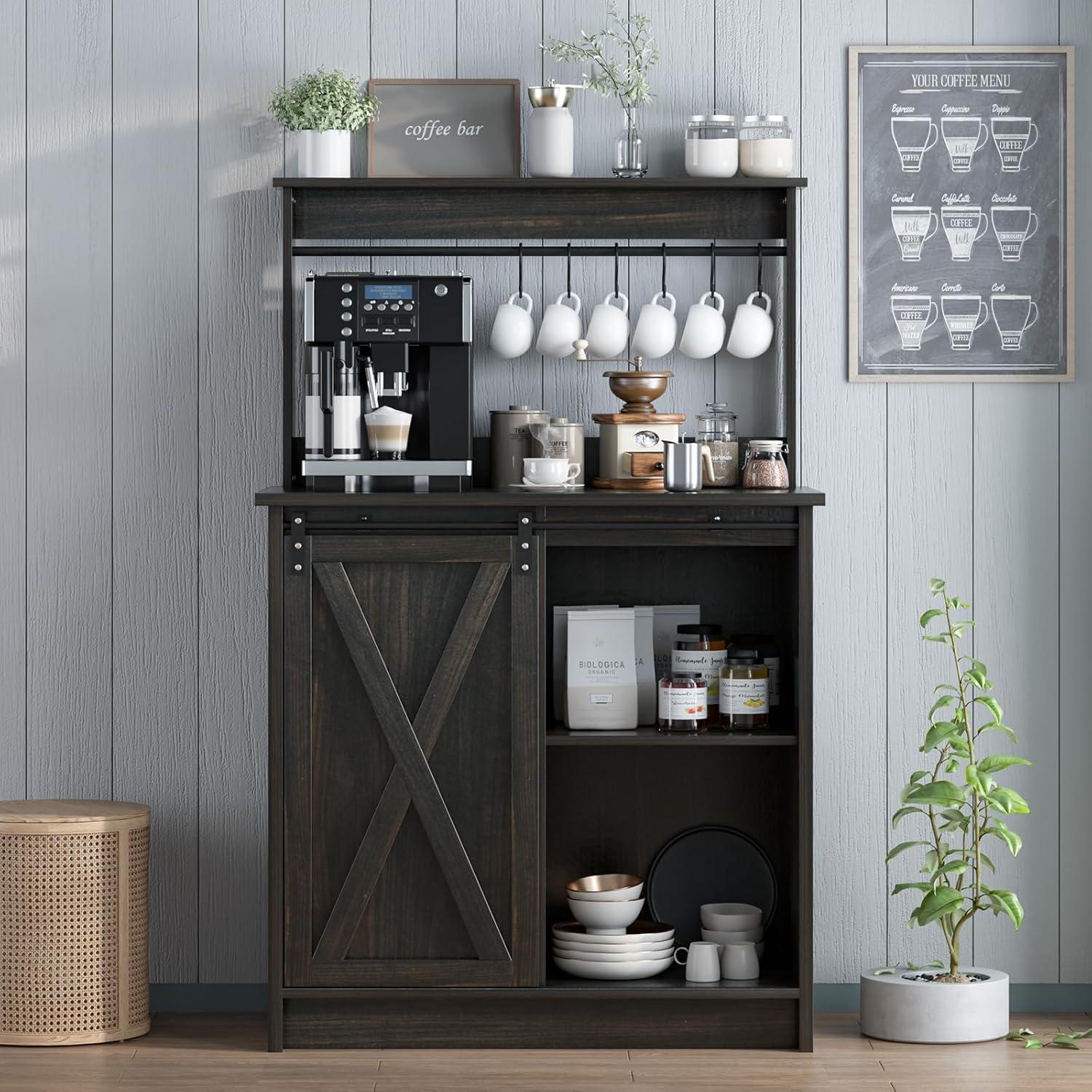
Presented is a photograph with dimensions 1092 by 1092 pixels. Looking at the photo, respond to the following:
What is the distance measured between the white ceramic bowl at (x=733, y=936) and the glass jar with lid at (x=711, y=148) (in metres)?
1.60

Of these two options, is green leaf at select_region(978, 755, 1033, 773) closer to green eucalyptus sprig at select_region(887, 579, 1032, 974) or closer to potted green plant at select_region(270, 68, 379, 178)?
green eucalyptus sprig at select_region(887, 579, 1032, 974)

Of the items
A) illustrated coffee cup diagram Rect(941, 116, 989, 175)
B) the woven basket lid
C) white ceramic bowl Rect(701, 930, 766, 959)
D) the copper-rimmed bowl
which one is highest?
illustrated coffee cup diagram Rect(941, 116, 989, 175)

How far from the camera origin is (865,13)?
10.9ft

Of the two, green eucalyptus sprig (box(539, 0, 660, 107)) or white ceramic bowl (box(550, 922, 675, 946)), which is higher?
green eucalyptus sprig (box(539, 0, 660, 107))

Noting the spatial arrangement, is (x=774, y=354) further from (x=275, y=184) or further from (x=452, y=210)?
(x=275, y=184)

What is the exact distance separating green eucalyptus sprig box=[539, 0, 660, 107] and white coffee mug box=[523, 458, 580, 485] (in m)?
0.83

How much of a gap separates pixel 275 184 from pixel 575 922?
1695mm

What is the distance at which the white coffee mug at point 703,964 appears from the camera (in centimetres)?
305

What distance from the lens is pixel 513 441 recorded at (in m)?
3.22

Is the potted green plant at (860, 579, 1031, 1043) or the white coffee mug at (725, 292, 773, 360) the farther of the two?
the white coffee mug at (725, 292, 773, 360)

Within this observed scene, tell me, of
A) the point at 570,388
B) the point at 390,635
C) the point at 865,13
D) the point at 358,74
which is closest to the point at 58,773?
the point at 390,635

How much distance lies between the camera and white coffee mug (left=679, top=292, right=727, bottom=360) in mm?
3256

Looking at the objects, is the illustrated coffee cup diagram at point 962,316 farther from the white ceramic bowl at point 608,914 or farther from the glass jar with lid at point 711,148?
the white ceramic bowl at point 608,914

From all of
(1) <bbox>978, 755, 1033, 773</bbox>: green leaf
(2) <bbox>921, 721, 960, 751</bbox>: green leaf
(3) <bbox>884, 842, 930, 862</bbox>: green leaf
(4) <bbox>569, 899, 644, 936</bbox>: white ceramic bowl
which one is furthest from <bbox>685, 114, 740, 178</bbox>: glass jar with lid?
(4) <bbox>569, 899, 644, 936</bbox>: white ceramic bowl
